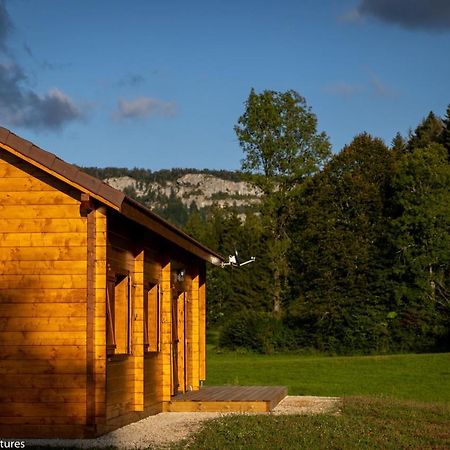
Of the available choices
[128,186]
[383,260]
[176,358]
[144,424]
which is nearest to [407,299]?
[383,260]

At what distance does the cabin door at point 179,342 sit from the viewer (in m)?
17.4

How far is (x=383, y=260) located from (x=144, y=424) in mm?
39421

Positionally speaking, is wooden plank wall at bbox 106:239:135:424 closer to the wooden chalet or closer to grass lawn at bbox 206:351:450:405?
the wooden chalet

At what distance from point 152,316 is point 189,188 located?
548 ft

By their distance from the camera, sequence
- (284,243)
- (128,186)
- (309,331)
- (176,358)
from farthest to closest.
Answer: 1. (128,186)
2. (284,243)
3. (309,331)
4. (176,358)

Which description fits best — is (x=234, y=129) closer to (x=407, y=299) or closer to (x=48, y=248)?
(x=407, y=299)

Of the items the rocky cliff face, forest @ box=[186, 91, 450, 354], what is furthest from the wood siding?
the rocky cliff face

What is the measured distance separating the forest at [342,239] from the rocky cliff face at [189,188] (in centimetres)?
10620

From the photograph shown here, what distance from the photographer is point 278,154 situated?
53375mm

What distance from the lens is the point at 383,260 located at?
5138cm

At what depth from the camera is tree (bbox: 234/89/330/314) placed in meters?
53.0

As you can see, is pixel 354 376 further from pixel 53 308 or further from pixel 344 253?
pixel 53 308

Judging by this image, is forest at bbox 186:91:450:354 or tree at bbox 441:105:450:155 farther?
tree at bbox 441:105:450:155

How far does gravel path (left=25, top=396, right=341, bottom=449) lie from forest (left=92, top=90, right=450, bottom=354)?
3065 centimetres
